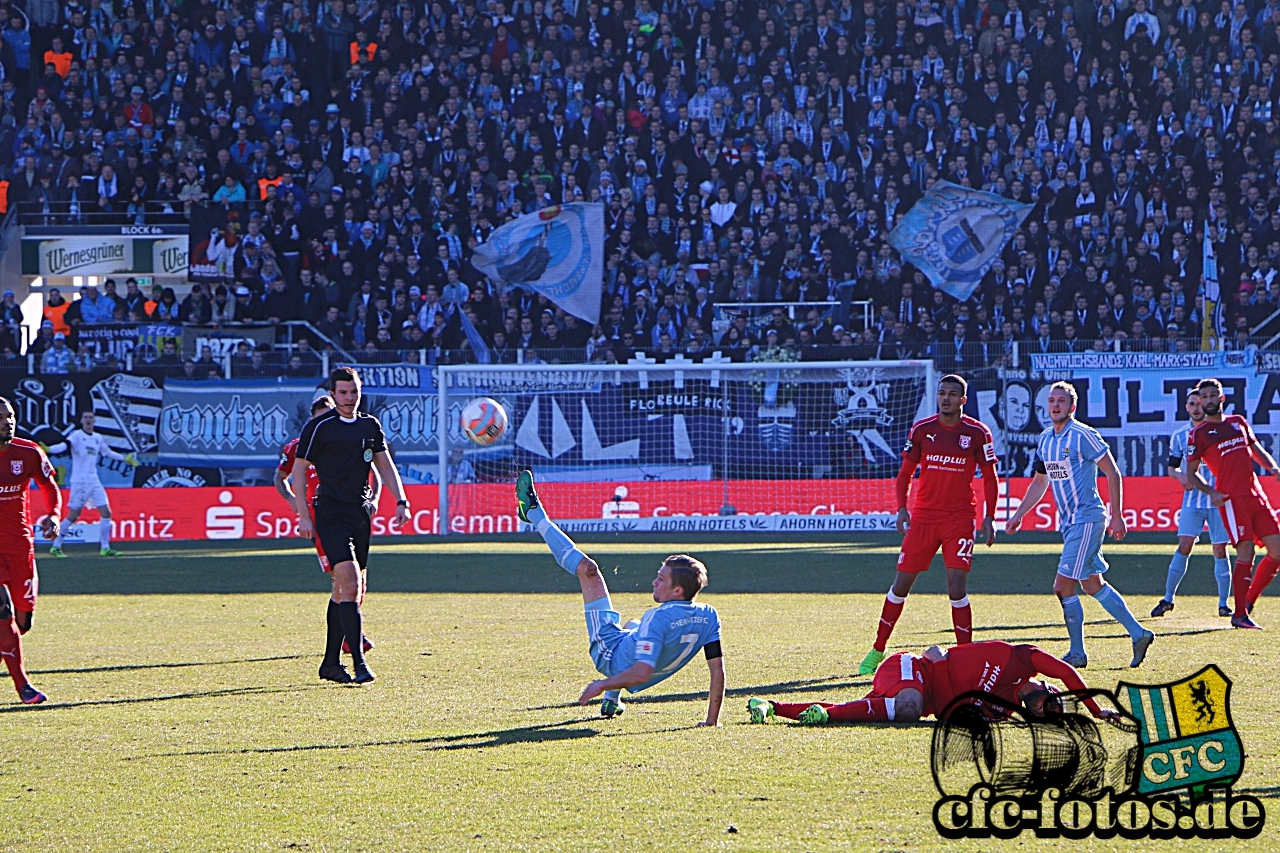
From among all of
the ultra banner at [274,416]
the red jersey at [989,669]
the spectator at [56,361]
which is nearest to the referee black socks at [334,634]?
the red jersey at [989,669]

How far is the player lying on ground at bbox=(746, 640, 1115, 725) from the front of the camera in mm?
7426

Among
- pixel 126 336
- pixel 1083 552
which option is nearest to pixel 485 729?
pixel 1083 552

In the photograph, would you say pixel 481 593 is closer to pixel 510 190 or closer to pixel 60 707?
pixel 60 707

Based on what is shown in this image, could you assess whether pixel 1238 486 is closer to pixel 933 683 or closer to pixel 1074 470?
pixel 1074 470

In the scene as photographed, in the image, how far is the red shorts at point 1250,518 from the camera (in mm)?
12820

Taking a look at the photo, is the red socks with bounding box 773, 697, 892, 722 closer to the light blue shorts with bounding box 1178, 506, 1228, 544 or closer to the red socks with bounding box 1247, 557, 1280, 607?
the red socks with bounding box 1247, 557, 1280, 607

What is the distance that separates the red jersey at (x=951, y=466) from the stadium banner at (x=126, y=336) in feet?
67.4

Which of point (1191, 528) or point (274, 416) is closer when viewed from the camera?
point (1191, 528)

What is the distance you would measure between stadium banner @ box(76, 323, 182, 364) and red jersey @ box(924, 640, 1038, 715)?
76.3ft

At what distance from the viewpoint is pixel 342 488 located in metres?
10.5

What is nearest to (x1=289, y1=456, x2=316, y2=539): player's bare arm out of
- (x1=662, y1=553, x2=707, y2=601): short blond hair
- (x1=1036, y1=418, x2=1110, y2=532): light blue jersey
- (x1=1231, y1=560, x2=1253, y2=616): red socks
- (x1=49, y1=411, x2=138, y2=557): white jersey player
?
(x1=662, y1=553, x2=707, y2=601): short blond hair

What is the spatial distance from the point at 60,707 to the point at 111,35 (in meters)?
29.1

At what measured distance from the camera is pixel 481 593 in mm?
17047

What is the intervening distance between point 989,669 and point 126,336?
2428 centimetres
